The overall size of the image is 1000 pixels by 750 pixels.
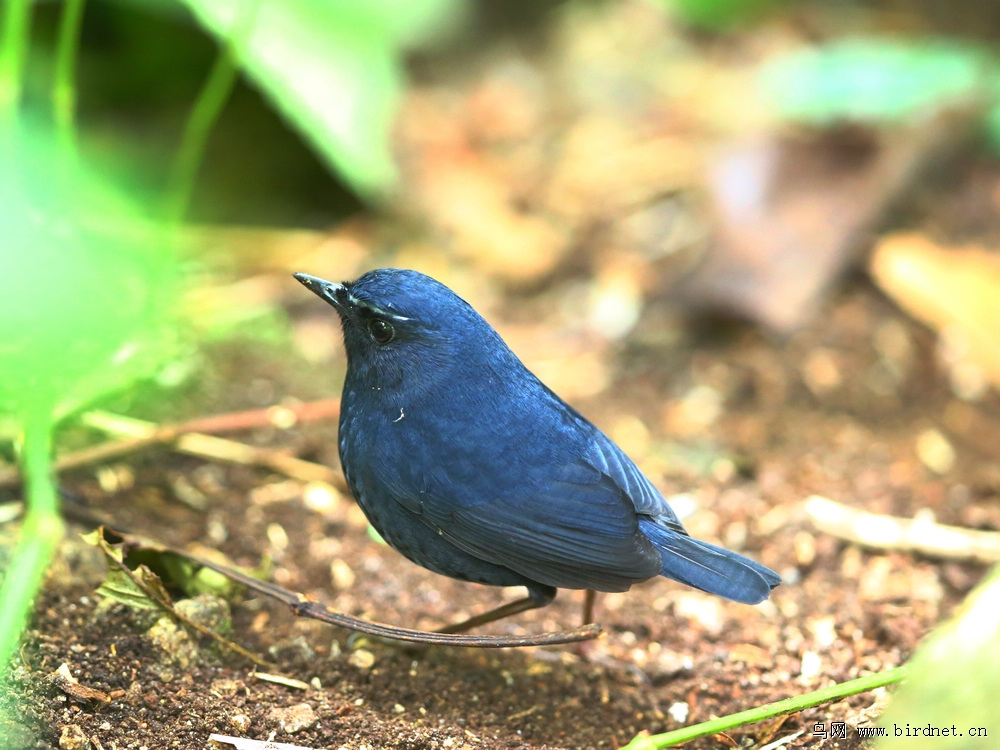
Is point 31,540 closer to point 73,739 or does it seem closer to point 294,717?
point 73,739

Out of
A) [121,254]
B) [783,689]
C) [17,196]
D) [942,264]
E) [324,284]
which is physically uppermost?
[942,264]

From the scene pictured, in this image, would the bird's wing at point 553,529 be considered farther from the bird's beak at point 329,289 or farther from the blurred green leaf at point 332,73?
the blurred green leaf at point 332,73

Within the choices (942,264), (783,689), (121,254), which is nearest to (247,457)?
(121,254)

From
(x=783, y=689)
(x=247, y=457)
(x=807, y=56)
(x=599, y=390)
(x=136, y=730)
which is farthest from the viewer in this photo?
(x=807, y=56)

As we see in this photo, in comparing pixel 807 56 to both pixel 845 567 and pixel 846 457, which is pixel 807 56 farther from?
pixel 845 567

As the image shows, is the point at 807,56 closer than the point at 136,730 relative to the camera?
No

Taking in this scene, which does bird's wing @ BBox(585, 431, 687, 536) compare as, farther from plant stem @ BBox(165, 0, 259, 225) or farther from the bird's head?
plant stem @ BBox(165, 0, 259, 225)

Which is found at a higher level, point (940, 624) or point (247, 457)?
point (247, 457)
